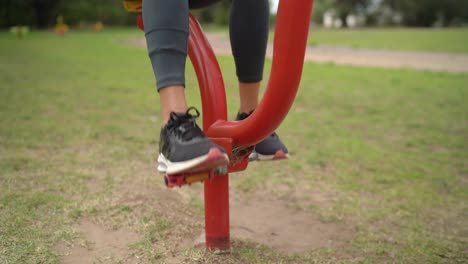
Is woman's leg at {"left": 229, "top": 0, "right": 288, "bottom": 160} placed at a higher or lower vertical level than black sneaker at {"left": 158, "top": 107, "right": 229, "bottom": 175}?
higher

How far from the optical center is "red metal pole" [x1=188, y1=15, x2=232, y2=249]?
141 centimetres

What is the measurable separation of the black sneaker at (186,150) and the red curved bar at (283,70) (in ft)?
0.54

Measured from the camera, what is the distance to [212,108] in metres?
1.40

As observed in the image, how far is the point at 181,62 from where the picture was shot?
1178 millimetres

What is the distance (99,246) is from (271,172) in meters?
1.13

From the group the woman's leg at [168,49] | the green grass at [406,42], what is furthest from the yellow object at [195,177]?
the green grass at [406,42]

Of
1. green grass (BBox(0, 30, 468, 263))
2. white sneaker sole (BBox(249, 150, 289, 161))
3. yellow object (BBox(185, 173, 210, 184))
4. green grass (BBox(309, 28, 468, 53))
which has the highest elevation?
yellow object (BBox(185, 173, 210, 184))

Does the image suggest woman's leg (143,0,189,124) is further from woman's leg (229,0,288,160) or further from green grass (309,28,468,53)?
green grass (309,28,468,53)

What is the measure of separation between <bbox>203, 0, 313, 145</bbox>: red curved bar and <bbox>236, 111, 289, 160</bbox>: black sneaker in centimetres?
28

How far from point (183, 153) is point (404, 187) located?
1.57 m

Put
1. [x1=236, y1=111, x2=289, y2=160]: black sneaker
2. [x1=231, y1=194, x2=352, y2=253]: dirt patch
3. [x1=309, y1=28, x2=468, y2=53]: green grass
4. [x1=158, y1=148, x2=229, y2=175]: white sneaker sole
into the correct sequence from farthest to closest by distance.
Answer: [x1=309, y1=28, x2=468, y2=53]: green grass
[x1=231, y1=194, x2=352, y2=253]: dirt patch
[x1=236, y1=111, x2=289, y2=160]: black sneaker
[x1=158, y1=148, x2=229, y2=175]: white sneaker sole

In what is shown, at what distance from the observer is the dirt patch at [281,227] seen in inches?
68.1

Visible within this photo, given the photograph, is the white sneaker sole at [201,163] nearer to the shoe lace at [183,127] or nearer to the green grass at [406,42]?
the shoe lace at [183,127]

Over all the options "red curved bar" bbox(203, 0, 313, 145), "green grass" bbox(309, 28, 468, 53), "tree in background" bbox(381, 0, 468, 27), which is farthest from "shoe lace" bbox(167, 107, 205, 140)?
"tree in background" bbox(381, 0, 468, 27)
